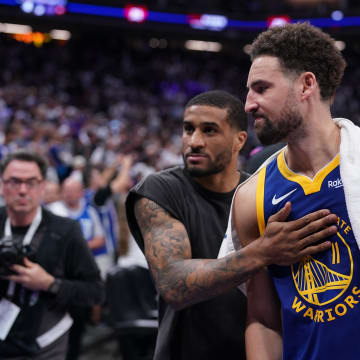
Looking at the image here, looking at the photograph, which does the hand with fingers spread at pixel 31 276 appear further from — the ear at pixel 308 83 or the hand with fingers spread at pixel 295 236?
the ear at pixel 308 83

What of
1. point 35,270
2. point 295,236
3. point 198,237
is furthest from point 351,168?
point 35,270

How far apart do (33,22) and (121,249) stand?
15063 mm

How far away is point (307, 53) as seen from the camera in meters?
1.88

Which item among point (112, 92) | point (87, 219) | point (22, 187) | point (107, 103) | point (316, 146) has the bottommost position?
point (87, 219)

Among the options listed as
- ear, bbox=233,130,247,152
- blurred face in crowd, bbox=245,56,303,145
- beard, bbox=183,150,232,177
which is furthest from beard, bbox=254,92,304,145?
ear, bbox=233,130,247,152

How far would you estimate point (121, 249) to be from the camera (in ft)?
19.9

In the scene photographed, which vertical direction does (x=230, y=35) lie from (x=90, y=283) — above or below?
above

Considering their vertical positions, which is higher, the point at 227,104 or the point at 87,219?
the point at 227,104

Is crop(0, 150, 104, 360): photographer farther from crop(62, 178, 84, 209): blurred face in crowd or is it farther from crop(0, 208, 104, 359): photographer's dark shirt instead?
crop(62, 178, 84, 209): blurred face in crowd

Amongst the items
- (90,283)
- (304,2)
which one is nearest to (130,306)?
(90,283)

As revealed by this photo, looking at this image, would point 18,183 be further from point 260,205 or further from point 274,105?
point 274,105

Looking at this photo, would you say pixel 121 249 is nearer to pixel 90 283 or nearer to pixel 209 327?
pixel 90 283

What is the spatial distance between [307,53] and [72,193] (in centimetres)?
419

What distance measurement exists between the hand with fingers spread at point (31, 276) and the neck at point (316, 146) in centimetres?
162
